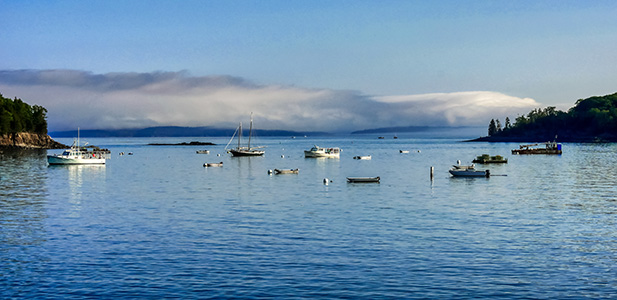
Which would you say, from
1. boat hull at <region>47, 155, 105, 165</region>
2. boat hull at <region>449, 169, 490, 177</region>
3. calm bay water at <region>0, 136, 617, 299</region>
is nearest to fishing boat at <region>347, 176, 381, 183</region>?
calm bay water at <region>0, 136, 617, 299</region>

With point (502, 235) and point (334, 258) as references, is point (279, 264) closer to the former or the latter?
point (334, 258)

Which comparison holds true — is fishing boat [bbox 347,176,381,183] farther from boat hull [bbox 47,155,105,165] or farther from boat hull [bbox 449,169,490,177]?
boat hull [bbox 47,155,105,165]

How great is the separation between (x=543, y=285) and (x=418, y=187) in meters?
56.0

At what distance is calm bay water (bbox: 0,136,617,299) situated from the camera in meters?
28.7

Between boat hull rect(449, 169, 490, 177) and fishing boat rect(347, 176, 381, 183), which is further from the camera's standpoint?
boat hull rect(449, 169, 490, 177)

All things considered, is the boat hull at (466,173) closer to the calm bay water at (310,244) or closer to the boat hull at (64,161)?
the calm bay water at (310,244)

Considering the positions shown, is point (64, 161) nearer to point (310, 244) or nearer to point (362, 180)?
point (362, 180)

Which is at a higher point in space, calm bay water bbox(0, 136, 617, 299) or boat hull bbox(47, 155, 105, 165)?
boat hull bbox(47, 155, 105, 165)

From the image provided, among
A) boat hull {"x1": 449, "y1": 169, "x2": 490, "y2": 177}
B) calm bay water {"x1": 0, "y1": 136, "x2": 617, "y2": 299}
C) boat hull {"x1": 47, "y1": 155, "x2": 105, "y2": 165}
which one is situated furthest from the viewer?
boat hull {"x1": 47, "y1": 155, "x2": 105, "y2": 165}

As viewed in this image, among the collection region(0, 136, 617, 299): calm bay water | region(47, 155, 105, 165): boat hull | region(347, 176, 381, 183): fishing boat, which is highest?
region(47, 155, 105, 165): boat hull

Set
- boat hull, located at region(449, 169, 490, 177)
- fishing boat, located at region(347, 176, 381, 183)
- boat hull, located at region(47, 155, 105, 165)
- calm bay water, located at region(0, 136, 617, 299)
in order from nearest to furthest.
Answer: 1. calm bay water, located at region(0, 136, 617, 299)
2. fishing boat, located at region(347, 176, 381, 183)
3. boat hull, located at region(449, 169, 490, 177)
4. boat hull, located at region(47, 155, 105, 165)

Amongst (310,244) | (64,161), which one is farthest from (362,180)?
(64,161)

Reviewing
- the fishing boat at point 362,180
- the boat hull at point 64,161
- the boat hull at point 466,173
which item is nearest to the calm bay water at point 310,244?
the fishing boat at point 362,180

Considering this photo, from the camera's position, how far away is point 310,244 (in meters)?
39.4
